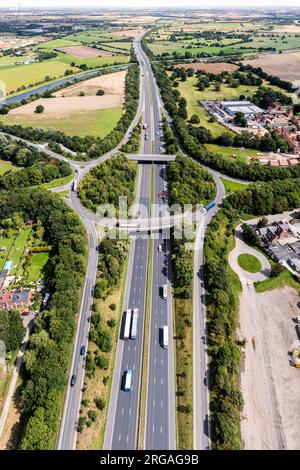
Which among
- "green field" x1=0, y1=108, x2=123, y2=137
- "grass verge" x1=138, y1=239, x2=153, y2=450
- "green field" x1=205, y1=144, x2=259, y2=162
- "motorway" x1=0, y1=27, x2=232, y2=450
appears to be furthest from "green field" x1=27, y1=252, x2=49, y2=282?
"green field" x1=205, y1=144, x2=259, y2=162

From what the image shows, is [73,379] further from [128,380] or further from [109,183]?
[109,183]

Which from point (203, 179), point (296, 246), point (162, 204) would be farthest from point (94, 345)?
point (203, 179)

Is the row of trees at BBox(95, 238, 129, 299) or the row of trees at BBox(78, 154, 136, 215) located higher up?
the row of trees at BBox(78, 154, 136, 215)

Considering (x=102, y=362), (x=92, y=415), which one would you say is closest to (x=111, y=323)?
(x=102, y=362)

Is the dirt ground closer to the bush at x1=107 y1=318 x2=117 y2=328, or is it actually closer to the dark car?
the bush at x1=107 y1=318 x2=117 y2=328

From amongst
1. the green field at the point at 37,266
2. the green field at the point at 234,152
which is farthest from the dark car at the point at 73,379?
the green field at the point at 234,152

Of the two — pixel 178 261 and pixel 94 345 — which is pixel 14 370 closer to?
pixel 94 345
